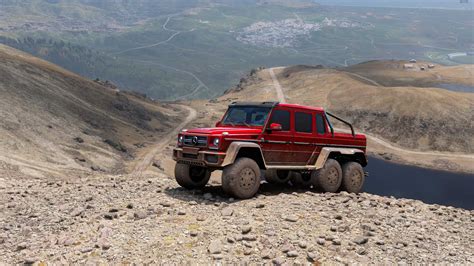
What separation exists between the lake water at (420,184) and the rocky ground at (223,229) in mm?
55278

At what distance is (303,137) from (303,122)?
54cm

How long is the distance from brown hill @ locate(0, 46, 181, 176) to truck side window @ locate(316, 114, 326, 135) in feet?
85.1

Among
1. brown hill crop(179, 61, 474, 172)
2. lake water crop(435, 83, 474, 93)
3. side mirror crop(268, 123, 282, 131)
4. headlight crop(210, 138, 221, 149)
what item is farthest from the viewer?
lake water crop(435, 83, 474, 93)

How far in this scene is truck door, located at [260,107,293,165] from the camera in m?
14.4

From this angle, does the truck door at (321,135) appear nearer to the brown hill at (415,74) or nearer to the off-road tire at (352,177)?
the off-road tire at (352,177)

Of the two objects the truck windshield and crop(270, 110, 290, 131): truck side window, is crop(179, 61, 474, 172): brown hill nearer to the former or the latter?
crop(270, 110, 290, 131): truck side window

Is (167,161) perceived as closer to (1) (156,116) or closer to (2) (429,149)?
(1) (156,116)

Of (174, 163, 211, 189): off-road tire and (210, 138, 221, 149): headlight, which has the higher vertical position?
(210, 138, 221, 149): headlight

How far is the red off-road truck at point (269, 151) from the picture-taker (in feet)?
44.0

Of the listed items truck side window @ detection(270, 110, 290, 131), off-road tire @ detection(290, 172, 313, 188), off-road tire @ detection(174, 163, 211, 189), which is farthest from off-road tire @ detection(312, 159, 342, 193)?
off-road tire @ detection(174, 163, 211, 189)

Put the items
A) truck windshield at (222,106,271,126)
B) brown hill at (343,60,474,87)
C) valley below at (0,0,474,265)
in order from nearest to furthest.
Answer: valley below at (0,0,474,265) → truck windshield at (222,106,271,126) → brown hill at (343,60,474,87)

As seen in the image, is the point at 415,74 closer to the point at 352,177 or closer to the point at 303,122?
the point at 352,177

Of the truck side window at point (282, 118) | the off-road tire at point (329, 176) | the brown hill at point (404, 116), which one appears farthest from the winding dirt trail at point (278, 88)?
the truck side window at point (282, 118)

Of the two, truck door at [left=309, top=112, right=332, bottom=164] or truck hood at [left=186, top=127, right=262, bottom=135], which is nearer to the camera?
truck hood at [left=186, top=127, right=262, bottom=135]
